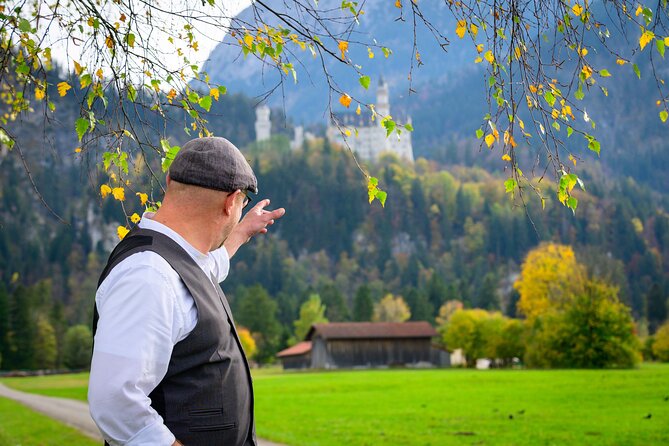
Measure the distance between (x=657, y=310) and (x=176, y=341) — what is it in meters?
102

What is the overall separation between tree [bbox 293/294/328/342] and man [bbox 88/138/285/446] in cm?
9618

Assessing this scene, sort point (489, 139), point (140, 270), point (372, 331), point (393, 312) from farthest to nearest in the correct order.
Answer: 1. point (393, 312)
2. point (372, 331)
3. point (489, 139)
4. point (140, 270)

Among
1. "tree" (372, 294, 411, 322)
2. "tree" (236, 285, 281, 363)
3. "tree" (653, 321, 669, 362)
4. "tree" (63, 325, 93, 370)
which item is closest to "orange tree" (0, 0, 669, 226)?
"tree" (653, 321, 669, 362)

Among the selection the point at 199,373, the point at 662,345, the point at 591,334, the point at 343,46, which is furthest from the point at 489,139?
the point at 662,345

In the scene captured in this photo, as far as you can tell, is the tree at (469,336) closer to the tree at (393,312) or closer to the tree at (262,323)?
the tree at (262,323)

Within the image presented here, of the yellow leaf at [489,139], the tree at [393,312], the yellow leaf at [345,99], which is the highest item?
the yellow leaf at [345,99]

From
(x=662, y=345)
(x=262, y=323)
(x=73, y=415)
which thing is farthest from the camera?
(x=262, y=323)

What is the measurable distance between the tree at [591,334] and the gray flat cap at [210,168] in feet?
152

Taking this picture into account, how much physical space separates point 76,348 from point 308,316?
92.2 feet

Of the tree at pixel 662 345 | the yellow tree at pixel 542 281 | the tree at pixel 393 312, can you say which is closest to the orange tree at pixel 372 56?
the tree at pixel 662 345

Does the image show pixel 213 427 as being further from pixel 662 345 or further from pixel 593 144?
pixel 662 345

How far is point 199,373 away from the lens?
3.00 m

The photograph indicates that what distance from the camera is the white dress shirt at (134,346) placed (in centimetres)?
272

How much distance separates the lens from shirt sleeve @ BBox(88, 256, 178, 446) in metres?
2.72
